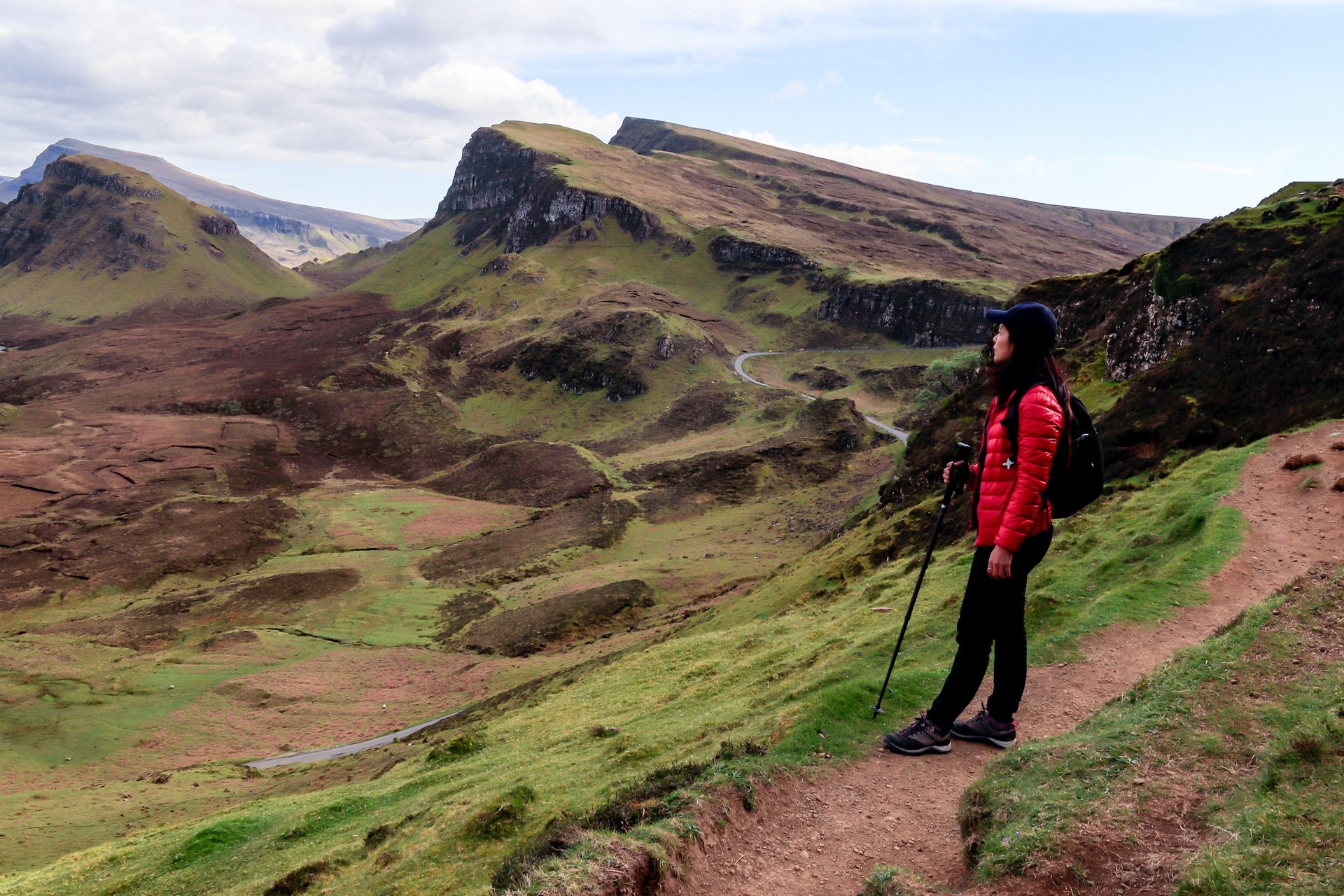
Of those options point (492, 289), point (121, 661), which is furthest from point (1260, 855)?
point (492, 289)

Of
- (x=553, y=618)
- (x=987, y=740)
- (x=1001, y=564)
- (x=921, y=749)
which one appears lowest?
(x=553, y=618)

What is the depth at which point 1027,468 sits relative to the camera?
8281mm

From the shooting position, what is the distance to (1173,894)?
19.1 feet

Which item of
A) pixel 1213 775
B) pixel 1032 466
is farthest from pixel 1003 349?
pixel 1213 775

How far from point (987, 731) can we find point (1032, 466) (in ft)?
12.6

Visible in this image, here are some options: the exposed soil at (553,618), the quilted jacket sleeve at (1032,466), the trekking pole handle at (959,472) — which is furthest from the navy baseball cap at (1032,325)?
the exposed soil at (553,618)

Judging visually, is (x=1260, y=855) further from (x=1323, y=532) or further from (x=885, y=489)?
(x=885, y=489)

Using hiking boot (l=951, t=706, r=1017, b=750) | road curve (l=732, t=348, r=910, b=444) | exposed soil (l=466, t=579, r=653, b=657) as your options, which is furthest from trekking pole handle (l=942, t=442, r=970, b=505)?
Answer: road curve (l=732, t=348, r=910, b=444)

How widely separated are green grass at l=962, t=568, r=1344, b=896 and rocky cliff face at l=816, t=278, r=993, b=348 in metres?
142

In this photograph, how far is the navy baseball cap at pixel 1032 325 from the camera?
859cm

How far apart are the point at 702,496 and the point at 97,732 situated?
57.9 meters

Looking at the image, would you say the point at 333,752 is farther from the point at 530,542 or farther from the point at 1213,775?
the point at 1213,775

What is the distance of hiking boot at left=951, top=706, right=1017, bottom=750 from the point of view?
9805mm

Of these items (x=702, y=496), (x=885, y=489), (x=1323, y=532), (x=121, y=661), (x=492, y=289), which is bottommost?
(x=121, y=661)
